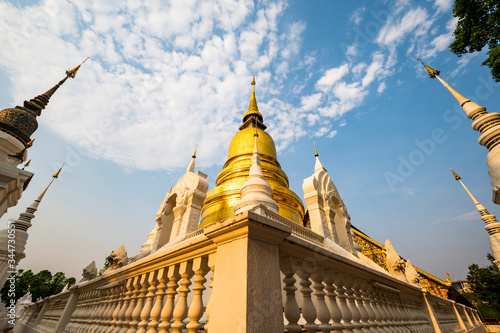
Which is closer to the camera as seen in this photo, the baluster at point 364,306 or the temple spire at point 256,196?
the baluster at point 364,306

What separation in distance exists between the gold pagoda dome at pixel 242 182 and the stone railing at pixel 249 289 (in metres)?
8.67

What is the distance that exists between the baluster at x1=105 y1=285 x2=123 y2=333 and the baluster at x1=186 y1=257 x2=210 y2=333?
1.77 m

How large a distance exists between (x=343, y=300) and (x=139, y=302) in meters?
2.29

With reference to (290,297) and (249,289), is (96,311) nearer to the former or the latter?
(290,297)

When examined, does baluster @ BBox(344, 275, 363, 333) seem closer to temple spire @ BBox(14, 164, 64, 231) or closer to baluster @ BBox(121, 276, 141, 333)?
baluster @ BBox(121, 276, 141, 333)

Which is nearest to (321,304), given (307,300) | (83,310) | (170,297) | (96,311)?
(307,300)

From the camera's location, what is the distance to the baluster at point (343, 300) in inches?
85.4

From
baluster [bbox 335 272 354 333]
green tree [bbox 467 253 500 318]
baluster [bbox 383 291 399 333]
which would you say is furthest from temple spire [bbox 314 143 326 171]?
green tree [bbox 467 253 500 318]

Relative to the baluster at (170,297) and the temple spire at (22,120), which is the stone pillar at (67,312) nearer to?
the baluster at (170,297)

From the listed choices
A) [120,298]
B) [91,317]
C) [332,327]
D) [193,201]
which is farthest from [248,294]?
[193,201]

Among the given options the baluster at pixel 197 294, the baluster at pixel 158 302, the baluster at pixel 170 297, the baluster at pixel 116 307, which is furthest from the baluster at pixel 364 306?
the baluster at pixel 116 307

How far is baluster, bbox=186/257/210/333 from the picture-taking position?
1803mm

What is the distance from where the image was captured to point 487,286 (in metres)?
22.7

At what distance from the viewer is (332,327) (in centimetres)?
196
